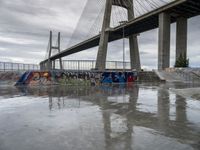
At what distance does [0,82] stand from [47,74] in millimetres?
5978

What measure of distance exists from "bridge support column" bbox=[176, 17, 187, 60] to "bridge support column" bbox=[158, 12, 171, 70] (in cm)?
419

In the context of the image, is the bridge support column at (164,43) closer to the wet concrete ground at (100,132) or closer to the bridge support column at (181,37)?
the bridge support column at (181,37)

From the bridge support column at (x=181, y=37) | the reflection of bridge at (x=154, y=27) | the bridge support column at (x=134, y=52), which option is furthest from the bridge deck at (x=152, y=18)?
the bridge support column at (x=134, y=52)

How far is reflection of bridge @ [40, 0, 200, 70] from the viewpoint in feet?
156

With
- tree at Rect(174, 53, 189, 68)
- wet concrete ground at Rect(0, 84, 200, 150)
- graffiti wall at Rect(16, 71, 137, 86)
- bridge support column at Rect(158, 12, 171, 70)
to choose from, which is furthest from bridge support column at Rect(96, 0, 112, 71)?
wet concrete ground at Rect(0, 84, 200, 150)

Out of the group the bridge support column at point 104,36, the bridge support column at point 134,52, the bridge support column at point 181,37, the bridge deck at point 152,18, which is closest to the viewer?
the bridge deck at point 152,18

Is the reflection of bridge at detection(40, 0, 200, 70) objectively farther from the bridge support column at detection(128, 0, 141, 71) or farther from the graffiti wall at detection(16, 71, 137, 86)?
the graffiti wall at detection(16, 71, 137, 86)

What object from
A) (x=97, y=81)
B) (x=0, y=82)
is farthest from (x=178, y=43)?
(x=0, y=82)

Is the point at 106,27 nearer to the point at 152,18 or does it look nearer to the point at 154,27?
the point at 152,18

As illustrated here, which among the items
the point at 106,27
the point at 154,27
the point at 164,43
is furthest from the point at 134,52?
the point at 164,43

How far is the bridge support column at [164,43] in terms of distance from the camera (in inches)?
1875

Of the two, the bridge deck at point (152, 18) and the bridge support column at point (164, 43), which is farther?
the bridge support column at point (164, 43)

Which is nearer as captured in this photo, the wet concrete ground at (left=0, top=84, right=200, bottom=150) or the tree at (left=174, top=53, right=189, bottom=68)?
the wet concrete ground at (left=0, top=84, right=200, bottom=150)

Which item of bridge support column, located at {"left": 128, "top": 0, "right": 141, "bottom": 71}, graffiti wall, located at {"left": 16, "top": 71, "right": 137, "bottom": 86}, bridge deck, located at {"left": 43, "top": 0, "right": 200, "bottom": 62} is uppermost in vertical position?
bridge deck, located at {"left": 43, "top": 0, "right": 200, "bottom": 62}
